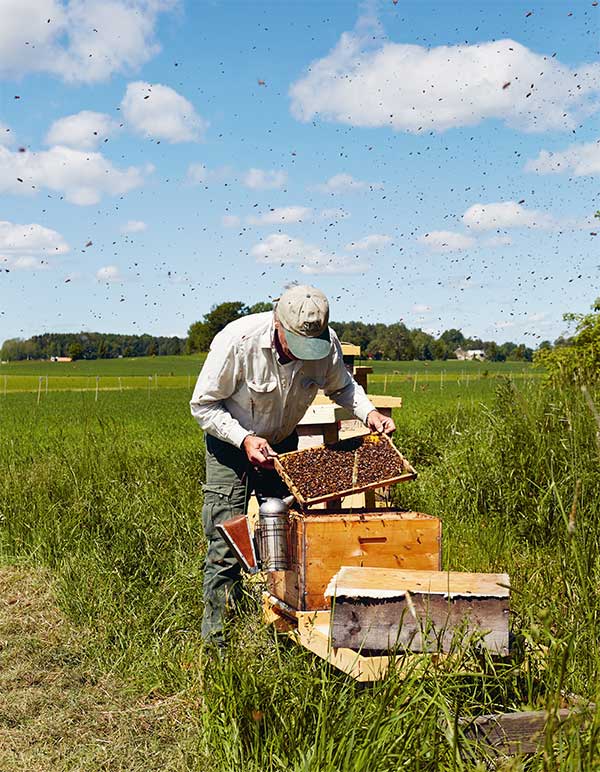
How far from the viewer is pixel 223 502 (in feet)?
16.7

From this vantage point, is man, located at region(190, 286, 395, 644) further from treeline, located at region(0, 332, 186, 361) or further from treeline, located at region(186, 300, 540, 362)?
treeline, located at region(0, 332, 186, 361)

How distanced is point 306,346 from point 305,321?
0.14 meters

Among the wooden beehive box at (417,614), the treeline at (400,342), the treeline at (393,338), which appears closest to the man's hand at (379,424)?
the wooden beehive box at (417,614)

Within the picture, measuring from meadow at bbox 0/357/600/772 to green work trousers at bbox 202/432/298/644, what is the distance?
0.30 meters

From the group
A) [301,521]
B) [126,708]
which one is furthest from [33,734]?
[301,521]

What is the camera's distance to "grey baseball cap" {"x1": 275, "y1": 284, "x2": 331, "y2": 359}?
14.9 ft

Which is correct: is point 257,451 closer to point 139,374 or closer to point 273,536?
point 273,536

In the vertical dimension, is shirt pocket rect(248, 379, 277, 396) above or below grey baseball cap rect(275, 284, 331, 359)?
below

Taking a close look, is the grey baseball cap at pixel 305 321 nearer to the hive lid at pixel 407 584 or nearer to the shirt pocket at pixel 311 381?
the shirt pocket at pixel 311 381

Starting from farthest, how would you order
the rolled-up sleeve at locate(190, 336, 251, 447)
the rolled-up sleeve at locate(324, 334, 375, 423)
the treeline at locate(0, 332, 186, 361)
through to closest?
the treeline at locate(0, 332, 186, 361) < the rolled-up sleeve at locate(324, 334, 375, 423) < the rolled-up sleeve at locate(190, 336, 251, 447)

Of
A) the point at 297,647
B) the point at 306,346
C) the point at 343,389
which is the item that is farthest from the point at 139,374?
the point at 297,647

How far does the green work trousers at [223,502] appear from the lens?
495 centimetres

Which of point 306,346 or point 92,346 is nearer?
point 306,346

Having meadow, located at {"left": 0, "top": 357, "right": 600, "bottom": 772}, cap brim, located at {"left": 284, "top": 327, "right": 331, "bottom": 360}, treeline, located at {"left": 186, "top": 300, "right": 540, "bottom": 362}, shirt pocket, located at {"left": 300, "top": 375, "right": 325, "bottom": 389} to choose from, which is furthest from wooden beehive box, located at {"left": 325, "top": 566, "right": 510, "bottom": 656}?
treeline, located at {"left": 186, "top": 300, "right": 540, "bottom": 362}
